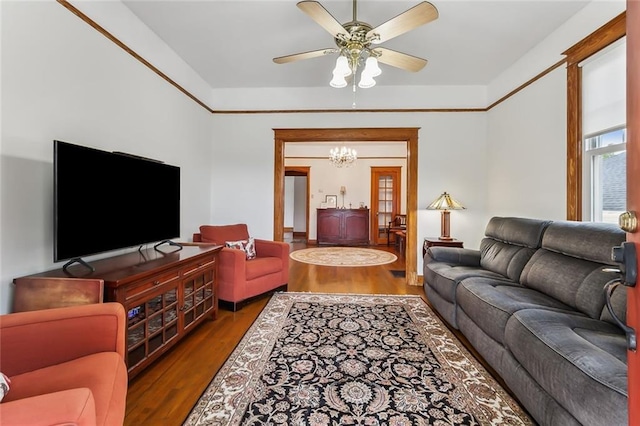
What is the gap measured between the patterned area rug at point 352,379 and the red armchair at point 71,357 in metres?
0.59

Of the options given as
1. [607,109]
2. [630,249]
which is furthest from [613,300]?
[607,109]

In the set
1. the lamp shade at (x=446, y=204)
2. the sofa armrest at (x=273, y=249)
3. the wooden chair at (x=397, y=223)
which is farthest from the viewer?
the wooden chair at (x=397, y=223)

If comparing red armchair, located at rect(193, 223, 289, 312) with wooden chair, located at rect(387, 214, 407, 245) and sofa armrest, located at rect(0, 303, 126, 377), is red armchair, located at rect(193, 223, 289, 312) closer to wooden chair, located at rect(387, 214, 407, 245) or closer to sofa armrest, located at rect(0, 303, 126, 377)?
sofa armrest, located at rect(0, 303, 126, 377)

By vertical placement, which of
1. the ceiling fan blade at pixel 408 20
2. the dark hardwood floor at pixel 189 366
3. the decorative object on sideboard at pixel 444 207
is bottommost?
the dark hardwood floor at pixel 189 366

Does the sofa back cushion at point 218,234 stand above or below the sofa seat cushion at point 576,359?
above

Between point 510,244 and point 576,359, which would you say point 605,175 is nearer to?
point 510,244

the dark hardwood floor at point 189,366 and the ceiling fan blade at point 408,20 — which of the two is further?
the ceiling fan blade at point 408,20

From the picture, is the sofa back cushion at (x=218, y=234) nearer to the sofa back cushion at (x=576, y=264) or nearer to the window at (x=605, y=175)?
the sofa back cushion at (x=576, y=264)

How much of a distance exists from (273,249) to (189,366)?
1800 millimetres

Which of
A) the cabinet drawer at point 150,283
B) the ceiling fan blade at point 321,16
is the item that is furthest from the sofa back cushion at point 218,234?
the ceiling fan blade at point 321,16

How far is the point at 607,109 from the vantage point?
231 centimetres

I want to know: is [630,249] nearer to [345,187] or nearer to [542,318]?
[542,318]

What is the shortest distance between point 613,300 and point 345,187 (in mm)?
7093

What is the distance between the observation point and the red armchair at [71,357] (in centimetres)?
106
